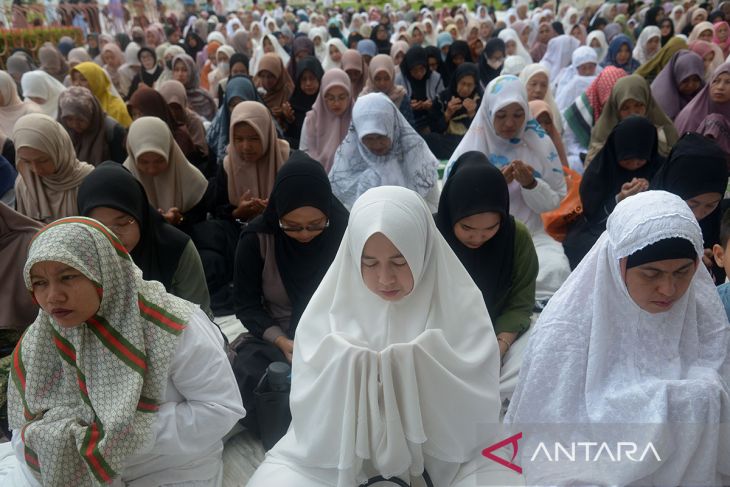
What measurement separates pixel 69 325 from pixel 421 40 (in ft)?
34.6

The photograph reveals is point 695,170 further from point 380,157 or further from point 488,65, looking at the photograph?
point 488,65

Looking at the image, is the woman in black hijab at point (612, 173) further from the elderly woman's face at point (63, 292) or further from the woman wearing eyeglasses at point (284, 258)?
the elderly woman's face at point (63, 292)

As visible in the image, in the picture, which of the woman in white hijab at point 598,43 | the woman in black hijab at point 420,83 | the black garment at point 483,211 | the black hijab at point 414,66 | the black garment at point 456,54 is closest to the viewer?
the black garment at point 483,211

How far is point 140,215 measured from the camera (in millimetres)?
2344

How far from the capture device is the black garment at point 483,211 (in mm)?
2152

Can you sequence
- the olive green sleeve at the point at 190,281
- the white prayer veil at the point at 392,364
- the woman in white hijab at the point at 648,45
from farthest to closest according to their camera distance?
the woman in white hijab at the point at 648,45 < the olive green sleeve at the point at 190,281 < the white prayer veil at the point at 392,364

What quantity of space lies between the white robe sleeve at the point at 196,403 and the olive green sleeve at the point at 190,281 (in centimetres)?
78

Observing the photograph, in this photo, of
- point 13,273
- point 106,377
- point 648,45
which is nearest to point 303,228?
point 106,377

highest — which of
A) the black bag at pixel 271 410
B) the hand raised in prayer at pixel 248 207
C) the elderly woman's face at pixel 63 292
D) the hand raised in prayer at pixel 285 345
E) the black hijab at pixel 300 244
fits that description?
the elderly woman's face at pixel 63 292

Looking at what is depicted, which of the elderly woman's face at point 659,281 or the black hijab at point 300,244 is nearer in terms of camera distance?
the elderly woman's face at point 659,281

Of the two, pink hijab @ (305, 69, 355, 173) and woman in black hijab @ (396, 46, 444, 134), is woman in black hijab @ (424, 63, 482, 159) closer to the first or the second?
woman in black hijab @ (396, 46, 444, 134)

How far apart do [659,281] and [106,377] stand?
1.45 m

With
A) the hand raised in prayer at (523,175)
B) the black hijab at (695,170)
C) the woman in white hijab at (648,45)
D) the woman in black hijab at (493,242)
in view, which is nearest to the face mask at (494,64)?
the woman in white hijab at (648,45)

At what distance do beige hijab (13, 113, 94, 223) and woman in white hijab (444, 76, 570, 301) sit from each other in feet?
7.00
